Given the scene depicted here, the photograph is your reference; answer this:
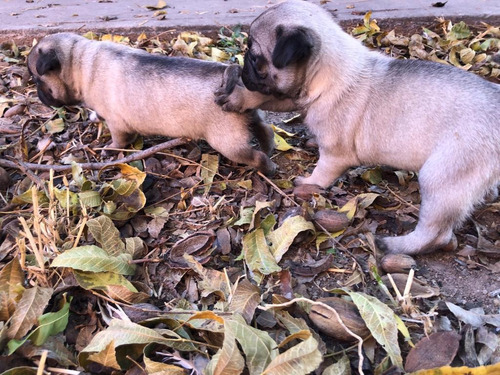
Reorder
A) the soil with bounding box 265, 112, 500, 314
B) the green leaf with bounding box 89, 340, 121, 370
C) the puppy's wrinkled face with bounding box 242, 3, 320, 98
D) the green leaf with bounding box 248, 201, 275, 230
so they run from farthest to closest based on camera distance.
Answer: the puppy's wrinkled face with bounding box 242, 3, 320, 98, the green leaf with bounding box 248, 201, 275, 230, the soil with bounding box 265, 112, 500, 314, the green leaf with bounding box 89, 340, 121, 370

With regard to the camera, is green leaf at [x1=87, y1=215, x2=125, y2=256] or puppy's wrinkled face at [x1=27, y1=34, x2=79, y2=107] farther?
puppy's wrinkled face at [x1=27, y1=34, x2=79, y2=107]

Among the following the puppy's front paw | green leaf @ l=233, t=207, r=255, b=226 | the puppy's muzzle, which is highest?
the puppy's muzzle

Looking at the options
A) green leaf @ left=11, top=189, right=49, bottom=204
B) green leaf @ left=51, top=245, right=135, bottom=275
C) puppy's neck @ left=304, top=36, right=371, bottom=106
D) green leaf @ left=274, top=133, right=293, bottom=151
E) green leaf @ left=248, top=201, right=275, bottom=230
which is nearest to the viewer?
green leaf @ left=51, top=245, right=135, bottom=275

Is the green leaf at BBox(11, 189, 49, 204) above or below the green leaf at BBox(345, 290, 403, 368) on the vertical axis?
above

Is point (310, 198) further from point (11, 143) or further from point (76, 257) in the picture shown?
point (11, 143)

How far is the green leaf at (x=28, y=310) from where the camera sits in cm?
230

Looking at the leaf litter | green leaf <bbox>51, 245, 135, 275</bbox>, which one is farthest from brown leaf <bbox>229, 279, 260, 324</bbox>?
green leaf <bbox>51, 245, 135, 275</bbox>

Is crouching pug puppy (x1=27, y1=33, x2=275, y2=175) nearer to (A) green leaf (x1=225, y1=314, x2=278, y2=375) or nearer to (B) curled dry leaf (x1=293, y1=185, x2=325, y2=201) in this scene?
(B) curled dry leaf (x1=293, y1=185, x2=325, y2=201)

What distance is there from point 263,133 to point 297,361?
240cm

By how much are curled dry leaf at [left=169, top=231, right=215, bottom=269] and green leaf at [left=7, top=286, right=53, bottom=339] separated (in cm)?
79

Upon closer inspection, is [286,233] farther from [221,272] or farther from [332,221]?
[221,272]

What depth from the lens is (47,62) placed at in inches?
167

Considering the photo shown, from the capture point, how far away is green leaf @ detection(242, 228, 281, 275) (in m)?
2.80

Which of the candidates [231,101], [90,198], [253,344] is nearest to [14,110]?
[90,198]
